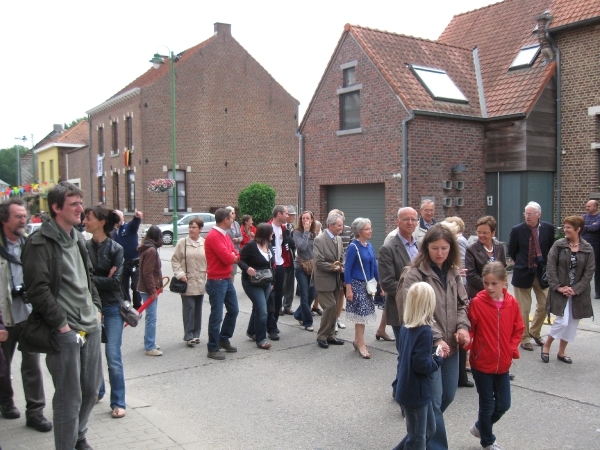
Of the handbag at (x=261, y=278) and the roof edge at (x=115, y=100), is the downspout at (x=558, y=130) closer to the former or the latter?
the handbag at (x=261, y=278)

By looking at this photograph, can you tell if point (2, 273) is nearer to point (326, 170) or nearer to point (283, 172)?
point (326, 170)

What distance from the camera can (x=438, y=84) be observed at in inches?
655

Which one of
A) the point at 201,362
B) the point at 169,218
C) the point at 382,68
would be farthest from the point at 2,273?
the point at 169,218

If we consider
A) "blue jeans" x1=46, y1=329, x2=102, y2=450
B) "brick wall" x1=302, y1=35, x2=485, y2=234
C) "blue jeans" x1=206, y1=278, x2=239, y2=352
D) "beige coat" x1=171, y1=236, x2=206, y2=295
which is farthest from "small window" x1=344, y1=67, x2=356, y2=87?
"blue jeans" x1=46, y1=329, x2=102, y2=450

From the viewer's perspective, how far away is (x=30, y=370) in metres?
5.07

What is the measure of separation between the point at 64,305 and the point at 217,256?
132 inches

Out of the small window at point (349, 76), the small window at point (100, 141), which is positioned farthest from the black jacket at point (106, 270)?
the small window at point (100, 141)

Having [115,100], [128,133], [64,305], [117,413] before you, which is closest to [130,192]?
[128,133]

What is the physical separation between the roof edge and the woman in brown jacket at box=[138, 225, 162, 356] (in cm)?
2590

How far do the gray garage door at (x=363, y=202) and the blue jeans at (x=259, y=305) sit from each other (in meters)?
9.25

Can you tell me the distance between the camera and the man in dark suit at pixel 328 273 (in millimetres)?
7578

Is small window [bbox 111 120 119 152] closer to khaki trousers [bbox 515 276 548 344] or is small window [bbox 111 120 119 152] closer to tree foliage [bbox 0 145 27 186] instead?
khaki trousers [bbox 515 276 548 344]

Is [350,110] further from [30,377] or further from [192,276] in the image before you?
[30,377]

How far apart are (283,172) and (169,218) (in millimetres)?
7355
